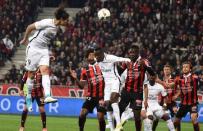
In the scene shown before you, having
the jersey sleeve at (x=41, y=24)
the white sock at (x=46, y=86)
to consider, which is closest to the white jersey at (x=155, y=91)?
the white sock at (x=46, y=86)

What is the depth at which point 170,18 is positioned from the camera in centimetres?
3216

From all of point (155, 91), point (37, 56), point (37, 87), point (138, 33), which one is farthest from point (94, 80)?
point (138, 33)

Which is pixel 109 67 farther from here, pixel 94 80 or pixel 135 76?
pixel 135 76

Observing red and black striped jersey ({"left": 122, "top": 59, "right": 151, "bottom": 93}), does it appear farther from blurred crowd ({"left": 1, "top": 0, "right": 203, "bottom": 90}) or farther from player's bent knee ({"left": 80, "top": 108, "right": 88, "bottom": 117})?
blurred crowd ({"left": 1, "top": 0, "right": 203, "bottom": 90})

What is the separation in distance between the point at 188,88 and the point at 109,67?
2.41 metres

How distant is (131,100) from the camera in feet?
53.6

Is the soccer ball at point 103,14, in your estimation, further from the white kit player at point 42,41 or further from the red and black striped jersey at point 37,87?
the white kit player at point 42,41

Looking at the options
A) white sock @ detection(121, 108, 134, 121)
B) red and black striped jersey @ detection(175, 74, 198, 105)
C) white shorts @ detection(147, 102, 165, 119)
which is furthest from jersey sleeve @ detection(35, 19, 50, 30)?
red and black striped jersey @ detection(175, 74, 198, 105)

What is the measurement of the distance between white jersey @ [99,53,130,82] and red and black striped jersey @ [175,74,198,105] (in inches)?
73.1

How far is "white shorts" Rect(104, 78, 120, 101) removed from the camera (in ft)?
56.8

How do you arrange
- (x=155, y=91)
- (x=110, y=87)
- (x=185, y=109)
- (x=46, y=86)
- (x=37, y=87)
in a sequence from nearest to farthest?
(x=46, y=86) < (x=110, y=87) < (x=185, y=109) < (x=37, y=87) < (x=155, y=91)

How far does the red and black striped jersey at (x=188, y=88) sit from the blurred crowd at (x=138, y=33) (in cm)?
1084

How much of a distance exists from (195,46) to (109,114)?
43.1 feet

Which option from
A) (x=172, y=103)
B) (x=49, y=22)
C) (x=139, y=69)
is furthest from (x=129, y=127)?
(x=49, y=22)
